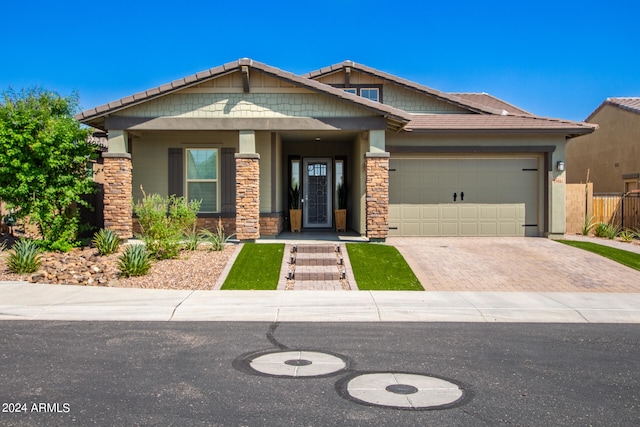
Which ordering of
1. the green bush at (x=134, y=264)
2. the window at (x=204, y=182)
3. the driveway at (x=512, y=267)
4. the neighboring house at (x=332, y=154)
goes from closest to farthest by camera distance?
the driveway at (x=512, y=267) → the green bush at (x=134, y=264) → the neighboring house at (x=332, y=154) → the window at (x=204, y=182)

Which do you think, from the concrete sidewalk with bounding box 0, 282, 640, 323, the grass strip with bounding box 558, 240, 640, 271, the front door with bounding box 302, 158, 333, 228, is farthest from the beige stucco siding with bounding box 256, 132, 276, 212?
the grass strip with bounding box 558, 240, 640, 271

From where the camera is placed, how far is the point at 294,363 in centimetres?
676

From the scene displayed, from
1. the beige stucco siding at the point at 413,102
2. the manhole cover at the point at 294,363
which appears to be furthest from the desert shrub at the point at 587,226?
the manhole cover at the point at 294,363

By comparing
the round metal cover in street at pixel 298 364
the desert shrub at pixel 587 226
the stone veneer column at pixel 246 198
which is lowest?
the round metal cover in street at pixel 298 364

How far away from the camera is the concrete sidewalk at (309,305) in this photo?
9492 mm

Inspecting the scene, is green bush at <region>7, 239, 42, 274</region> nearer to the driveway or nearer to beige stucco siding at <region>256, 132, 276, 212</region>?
beige stucco siding at <region>256, 132, 276, 212</region>

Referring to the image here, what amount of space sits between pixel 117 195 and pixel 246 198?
3375 millimetres

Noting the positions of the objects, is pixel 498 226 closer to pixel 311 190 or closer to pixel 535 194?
pixel 535 194

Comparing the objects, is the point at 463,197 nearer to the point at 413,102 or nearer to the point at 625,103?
the point at 413,102

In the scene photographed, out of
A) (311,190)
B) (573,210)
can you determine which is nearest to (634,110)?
(573,210)

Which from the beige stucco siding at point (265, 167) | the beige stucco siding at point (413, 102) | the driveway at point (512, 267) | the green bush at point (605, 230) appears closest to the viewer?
the driveway at point (512, 267)

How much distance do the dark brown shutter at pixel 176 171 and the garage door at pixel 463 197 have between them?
628 centimetres

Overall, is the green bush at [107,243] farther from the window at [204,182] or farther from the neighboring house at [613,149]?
the neighboring house at [613,149]

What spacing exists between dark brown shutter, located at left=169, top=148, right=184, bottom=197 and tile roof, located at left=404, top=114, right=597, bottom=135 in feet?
22.1
